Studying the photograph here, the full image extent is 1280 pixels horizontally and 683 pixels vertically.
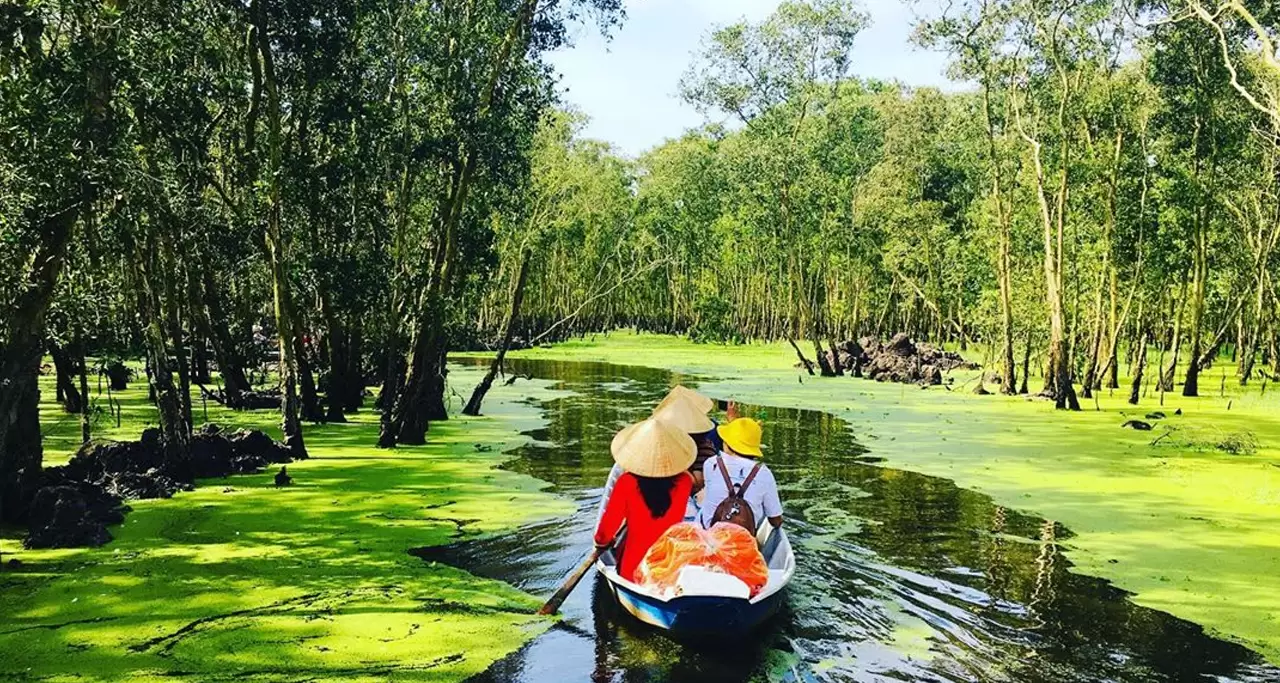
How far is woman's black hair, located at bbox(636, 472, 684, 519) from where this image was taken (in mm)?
7070

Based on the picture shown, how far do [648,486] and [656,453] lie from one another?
330mm

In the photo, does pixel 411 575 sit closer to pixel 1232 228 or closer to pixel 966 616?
pixel 966 616

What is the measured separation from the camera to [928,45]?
23.4m

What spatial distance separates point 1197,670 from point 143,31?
998 centimetres

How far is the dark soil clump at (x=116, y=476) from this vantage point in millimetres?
8461

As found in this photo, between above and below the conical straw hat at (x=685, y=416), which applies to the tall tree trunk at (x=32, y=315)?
above

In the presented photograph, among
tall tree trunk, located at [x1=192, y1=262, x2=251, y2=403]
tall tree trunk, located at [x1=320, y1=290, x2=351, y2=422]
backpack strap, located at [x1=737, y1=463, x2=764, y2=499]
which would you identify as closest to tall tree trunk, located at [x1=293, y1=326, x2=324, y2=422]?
tall tree trunk, located at [x1=320, y1=290, x2=351, y2=422]

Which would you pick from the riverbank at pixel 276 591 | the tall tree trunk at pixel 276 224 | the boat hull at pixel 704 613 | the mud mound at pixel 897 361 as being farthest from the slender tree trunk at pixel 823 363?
the boat hull at pixel 704 613

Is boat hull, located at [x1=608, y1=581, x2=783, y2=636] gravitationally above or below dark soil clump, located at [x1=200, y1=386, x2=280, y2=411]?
below

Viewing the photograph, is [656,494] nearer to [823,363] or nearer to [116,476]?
[116,476]

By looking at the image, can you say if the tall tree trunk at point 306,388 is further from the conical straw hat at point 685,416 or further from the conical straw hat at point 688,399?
the conical straw hat at point 685,416

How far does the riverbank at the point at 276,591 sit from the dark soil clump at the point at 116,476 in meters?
0.22

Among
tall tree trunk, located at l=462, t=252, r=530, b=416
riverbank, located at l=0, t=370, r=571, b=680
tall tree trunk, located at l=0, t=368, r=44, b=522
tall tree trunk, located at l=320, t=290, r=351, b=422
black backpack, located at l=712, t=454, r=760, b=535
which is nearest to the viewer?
riverbank, located at l=0, t=370, r=571, b=680

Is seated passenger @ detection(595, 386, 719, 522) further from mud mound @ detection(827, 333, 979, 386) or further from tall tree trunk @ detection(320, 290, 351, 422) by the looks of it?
mud mound @ detection(827, 333, 979, 386)
